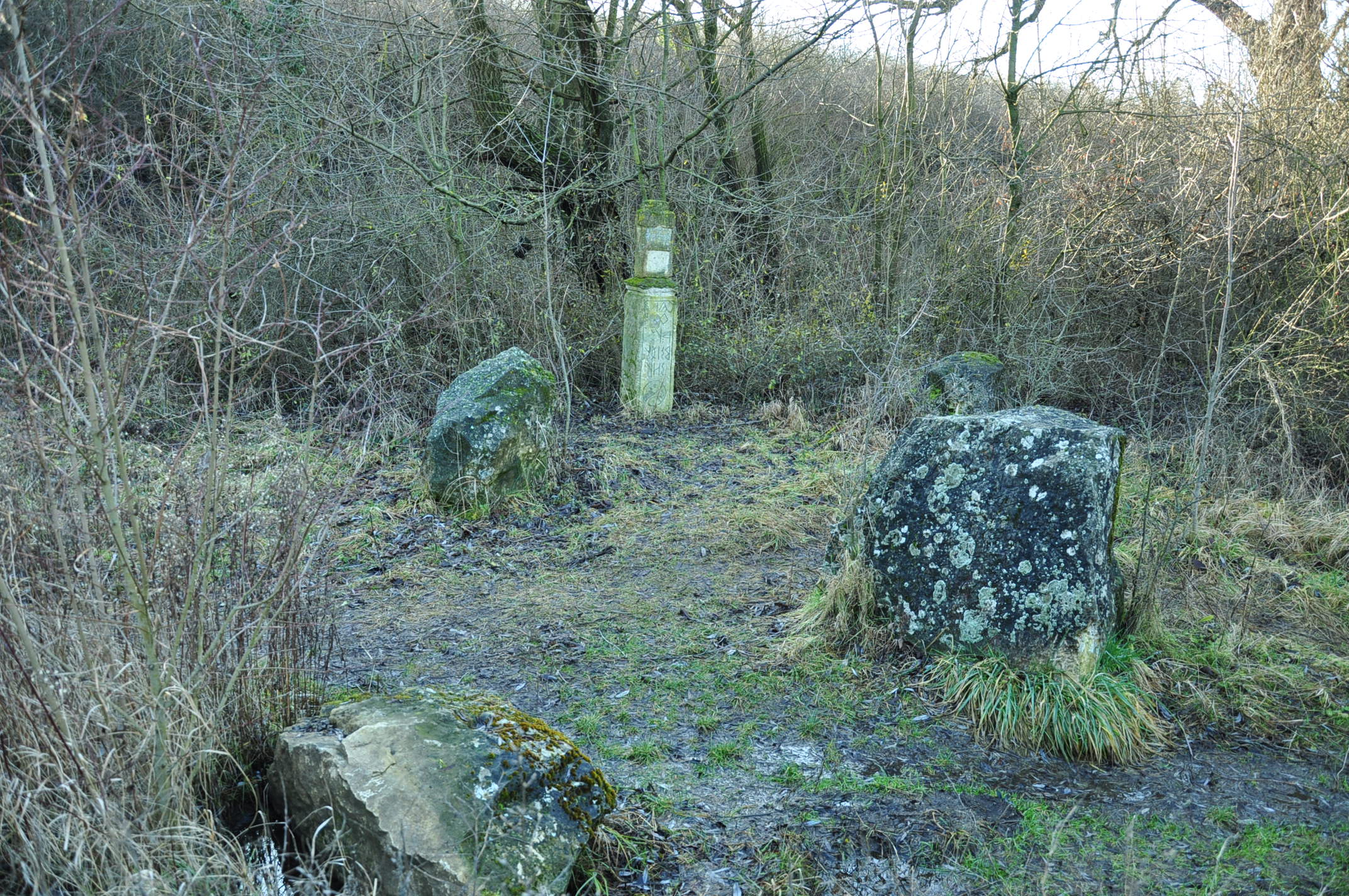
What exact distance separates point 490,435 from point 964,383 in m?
4.80

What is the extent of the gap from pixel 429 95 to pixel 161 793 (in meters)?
8.46

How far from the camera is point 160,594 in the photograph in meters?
3.18

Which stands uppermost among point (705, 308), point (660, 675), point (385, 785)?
point (705, 308)

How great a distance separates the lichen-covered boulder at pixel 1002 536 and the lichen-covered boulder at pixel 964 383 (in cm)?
471

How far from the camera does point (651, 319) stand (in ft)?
33.1

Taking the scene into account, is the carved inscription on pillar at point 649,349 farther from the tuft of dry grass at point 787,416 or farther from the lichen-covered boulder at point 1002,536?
the lichen-covered boulder at point 1002,536

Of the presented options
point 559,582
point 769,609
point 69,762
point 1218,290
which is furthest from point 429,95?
point 69,762

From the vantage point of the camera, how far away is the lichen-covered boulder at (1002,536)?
13.8 ft

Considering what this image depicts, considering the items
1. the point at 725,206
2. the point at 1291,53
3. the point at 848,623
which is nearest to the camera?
the point at 848,623

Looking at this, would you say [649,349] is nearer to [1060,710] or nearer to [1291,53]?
[1291,53]

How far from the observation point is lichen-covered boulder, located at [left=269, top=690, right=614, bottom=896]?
273 cm

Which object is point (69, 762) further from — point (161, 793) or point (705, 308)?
point (705, 308)

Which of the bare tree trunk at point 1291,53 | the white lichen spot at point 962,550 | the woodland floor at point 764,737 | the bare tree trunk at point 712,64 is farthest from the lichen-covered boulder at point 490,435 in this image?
the bare tree trunk at point 1291,53

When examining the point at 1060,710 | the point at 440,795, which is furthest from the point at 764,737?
the point at 440,795
